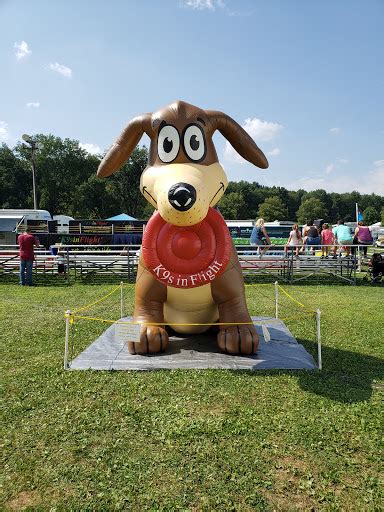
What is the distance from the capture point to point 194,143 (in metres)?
4.57

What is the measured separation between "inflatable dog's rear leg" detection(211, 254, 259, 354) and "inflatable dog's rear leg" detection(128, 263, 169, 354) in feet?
2.13

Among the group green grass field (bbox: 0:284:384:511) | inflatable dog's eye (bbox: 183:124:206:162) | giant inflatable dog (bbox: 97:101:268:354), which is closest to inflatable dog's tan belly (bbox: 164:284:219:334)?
giant inflatable dog (bbox: 97:101:268:354)

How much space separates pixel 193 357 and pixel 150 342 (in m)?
0.53

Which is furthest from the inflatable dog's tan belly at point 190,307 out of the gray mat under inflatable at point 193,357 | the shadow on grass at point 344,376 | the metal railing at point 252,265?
the metal railing at point 252,265

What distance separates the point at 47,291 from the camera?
10617 mm

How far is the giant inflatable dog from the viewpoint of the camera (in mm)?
4523

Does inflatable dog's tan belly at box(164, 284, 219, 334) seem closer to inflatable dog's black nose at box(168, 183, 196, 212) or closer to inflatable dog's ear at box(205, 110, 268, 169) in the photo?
inflatable dog's black nose at box(168, 183, 196, 212)

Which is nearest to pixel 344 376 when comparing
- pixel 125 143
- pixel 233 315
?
pixel 233 315

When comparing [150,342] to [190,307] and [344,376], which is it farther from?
[344,376]

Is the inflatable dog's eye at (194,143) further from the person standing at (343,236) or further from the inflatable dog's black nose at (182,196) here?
the person standing at (343,236)

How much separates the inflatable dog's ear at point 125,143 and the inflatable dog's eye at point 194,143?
1.79 ft

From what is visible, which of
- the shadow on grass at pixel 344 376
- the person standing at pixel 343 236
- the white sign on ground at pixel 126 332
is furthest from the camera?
the person standing at pixel 343 236

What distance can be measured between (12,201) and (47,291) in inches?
1615

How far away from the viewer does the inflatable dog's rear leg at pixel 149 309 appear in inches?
190
